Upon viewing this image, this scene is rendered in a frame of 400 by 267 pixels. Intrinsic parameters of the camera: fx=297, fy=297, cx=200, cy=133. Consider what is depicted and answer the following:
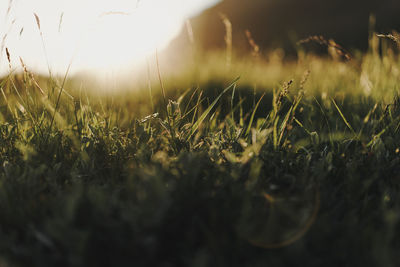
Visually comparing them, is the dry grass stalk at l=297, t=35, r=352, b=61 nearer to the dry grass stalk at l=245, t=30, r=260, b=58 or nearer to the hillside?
the dry grass stalk at l=245, t=30, r=260, b=58

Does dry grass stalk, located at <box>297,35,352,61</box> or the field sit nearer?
the field

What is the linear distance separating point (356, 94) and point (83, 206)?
2.73 meters

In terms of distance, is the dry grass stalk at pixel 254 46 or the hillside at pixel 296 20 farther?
the hillside at pixel 296 20

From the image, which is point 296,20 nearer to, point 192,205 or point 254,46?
point 254,46

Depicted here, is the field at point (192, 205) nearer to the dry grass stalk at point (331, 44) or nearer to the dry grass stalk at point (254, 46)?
the dry grass stalk at point (331, 44)

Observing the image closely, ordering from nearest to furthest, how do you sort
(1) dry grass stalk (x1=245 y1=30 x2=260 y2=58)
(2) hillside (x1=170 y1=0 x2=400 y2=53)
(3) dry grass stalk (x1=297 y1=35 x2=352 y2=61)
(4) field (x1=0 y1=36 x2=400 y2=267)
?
1. (4) field (x1=0 y1=36 x2=400 y2=267)
2. (3) dry grass stalk (x1=297 y1=35 x2=352 y2=61)
3. (1) dry grass stalk (x1=245 y1=30 x2=260 y2=58)
4. (2) hillside (x1=170 y1=0 x2=400 y2=53)

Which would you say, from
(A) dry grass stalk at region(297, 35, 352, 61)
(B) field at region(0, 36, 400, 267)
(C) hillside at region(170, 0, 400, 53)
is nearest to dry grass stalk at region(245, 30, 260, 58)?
(A) dry grass stalk at region(297, 35, 352, 61)

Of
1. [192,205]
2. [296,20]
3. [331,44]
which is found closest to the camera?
[192,205]

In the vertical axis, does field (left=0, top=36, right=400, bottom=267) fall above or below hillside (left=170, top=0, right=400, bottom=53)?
below

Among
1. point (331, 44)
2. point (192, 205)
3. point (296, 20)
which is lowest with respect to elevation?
point (192, 205)

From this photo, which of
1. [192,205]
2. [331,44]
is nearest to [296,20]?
[331,44]

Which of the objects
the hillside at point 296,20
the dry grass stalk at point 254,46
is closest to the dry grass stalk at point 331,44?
the dry grass stalk at point 254,46

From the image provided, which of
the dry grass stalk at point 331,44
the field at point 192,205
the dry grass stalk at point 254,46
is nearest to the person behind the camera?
the field at point 192,205

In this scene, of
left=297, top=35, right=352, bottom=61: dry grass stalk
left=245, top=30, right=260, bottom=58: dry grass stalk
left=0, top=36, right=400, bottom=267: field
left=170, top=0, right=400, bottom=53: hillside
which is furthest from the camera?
left=170, top=0, right=400, bottom=53: hillside
